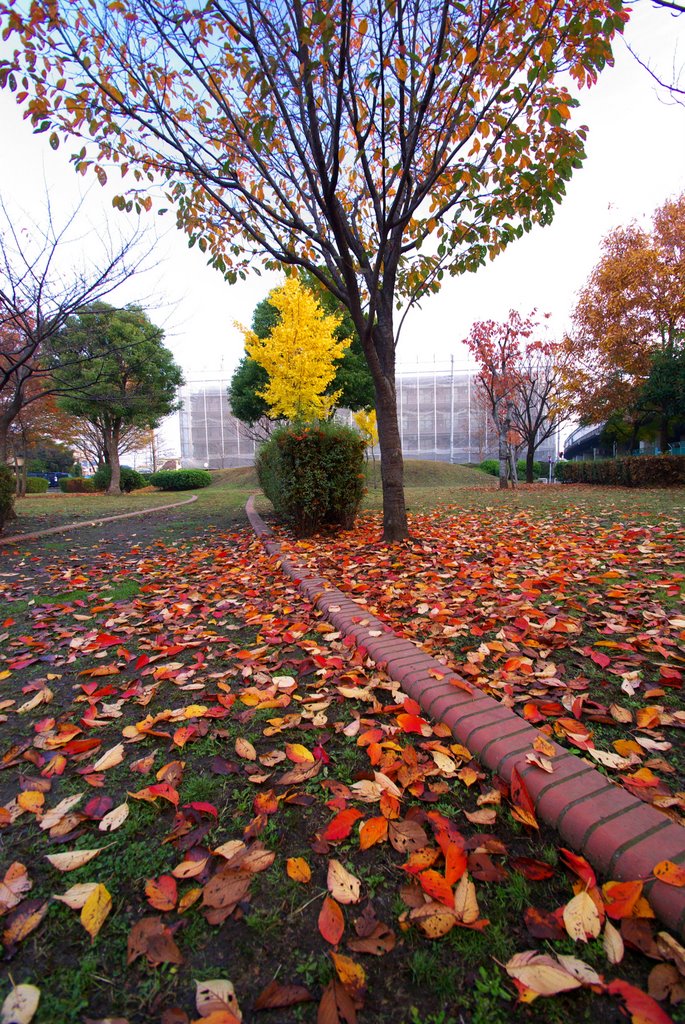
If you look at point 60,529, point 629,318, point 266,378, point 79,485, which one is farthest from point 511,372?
point 79,485

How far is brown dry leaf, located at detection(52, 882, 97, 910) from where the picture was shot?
3.99 feet

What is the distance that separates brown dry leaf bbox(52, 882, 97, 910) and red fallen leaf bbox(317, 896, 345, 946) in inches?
24.4

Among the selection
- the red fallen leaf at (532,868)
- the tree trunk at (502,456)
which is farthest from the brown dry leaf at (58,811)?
the tree trunk at (502,456)

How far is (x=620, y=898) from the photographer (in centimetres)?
113

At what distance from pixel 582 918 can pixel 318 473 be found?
509 cm

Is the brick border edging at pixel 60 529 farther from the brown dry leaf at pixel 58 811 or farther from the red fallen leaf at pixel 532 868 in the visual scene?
the red fallen leaf at pixel 532 868

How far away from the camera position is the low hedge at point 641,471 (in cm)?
1172

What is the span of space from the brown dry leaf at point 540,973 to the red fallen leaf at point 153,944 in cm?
75

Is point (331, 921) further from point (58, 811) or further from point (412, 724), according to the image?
point (58, 811)

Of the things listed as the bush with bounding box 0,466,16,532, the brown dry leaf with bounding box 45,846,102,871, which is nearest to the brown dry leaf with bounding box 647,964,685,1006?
the brown dry leaf with bounding box 45,846,102,871

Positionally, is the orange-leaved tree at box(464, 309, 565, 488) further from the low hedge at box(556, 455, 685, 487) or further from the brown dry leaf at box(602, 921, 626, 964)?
the brown dry leaf at box(602, 921, 626, 964)

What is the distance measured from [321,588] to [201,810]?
2223 mm

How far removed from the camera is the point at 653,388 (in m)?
14.3

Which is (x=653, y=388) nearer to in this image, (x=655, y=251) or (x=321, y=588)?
(x=655, y=251)
